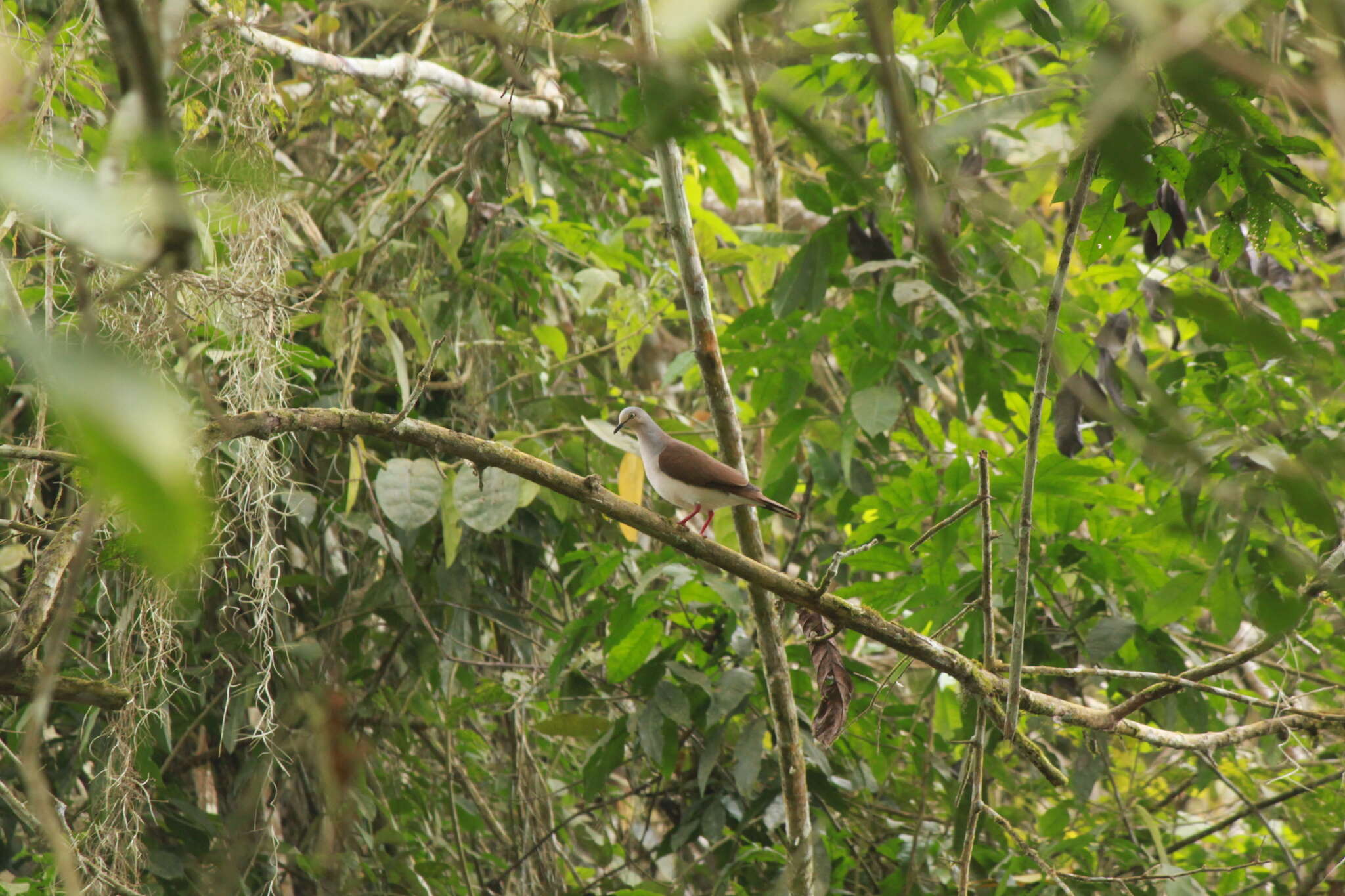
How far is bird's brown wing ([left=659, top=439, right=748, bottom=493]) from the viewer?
13.1 ft

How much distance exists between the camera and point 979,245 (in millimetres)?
4609

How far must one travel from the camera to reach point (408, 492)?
382cm

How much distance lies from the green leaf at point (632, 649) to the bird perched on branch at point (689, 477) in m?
0.46

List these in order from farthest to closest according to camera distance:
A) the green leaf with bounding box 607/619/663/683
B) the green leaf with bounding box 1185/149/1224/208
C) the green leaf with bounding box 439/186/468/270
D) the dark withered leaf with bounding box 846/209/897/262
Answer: the green leaf with bounding box 439/186/468/270, the dark withered leaf with bounding box 846/209/897/262, the green leaf with bounding box 607/619/663/683, the green leaf with bounding box 1185/149/1224/208

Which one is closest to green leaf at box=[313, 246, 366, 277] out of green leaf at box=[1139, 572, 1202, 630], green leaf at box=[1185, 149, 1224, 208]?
green leaf at box=[1185, 149, 1224, 208]

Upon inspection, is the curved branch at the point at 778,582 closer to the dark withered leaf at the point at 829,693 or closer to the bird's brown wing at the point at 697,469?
the dark withered leaf at the point at 829,693

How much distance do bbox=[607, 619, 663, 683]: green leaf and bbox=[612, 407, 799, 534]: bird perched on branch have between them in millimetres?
465

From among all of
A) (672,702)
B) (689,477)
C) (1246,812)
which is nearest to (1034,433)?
(689,477)

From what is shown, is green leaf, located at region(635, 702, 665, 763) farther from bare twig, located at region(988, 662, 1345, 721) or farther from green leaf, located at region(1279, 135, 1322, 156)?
green leaf, located at region(1279, 135, 1322, 156)

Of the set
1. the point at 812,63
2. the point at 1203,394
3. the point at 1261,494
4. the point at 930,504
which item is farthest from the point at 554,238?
the point at 1261,494

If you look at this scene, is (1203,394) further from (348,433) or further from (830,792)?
(348,433)

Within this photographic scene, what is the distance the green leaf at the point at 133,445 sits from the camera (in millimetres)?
432

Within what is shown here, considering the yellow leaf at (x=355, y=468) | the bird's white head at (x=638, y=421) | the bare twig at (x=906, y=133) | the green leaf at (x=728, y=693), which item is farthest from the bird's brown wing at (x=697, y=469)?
the bare twig at (x=906, y=133)

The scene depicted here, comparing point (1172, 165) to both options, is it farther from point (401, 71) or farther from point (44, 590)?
point (401, 71)
